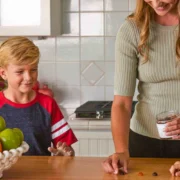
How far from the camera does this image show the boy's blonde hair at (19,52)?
6.64 feet

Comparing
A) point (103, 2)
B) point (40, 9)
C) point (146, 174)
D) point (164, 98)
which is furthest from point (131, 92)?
point (103, 2)

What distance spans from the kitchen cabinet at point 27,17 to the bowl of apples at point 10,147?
1.63m

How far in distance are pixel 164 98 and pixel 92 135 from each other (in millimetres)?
→ 1125

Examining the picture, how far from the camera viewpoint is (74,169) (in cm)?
170

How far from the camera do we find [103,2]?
341cm

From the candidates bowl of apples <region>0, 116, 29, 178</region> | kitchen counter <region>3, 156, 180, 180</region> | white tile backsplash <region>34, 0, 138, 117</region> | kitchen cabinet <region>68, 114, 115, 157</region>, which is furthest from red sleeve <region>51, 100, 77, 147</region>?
white tile backsplash <region>34, 0, 138, 117</region>

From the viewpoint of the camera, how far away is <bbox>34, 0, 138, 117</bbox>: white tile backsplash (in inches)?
135

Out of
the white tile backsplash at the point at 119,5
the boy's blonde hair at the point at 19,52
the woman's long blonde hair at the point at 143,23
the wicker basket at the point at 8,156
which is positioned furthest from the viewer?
the white tile backsplash at the point at 119,5

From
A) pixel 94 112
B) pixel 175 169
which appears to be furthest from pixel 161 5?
pixel 94 112

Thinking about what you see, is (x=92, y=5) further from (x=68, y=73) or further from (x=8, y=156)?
(x=8, y=156)

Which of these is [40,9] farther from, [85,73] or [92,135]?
[92,135]

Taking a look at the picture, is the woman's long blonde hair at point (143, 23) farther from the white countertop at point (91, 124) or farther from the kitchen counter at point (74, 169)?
the white countertop at point (91, 124)

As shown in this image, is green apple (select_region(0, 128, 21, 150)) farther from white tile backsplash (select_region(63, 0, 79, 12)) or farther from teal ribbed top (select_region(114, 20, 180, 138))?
white tile backsplash (select_region(63, 0, 79, 12))

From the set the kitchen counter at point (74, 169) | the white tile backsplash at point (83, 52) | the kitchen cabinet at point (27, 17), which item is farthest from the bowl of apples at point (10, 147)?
the white tile backsplash at point (83, 52)
